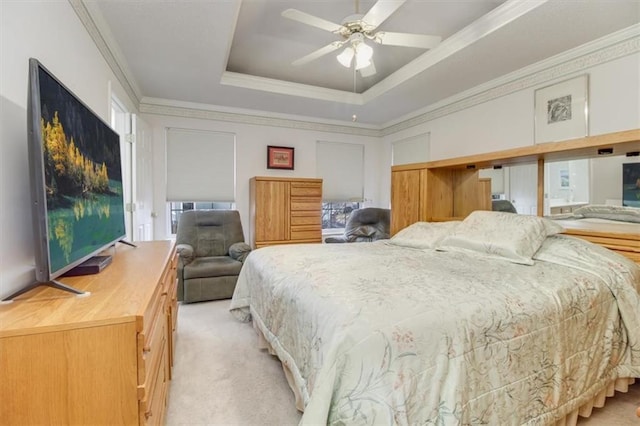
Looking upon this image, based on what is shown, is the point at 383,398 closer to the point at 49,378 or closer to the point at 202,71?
the point at 49,378

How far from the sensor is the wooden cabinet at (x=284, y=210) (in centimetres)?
436

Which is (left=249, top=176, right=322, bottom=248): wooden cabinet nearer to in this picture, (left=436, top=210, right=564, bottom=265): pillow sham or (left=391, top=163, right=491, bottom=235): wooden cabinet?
(left=391, top=163, right=491, bottom=235): wooden cabinet

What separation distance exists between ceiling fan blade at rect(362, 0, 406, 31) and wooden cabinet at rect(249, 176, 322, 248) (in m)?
2.66

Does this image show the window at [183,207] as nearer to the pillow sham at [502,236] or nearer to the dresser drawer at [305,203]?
the dresser drawer at [305,203]

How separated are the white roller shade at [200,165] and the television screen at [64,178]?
2.70 metres

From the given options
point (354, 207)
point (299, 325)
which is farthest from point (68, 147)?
point (354, 207)

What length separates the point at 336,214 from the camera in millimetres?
5609

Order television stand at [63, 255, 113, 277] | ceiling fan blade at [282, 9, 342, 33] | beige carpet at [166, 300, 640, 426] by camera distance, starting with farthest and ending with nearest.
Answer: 1. ceiling fan blade at [282, 9, 342, 33]
2. beige carpet at [166, 300, 640, 426]
3. television stand at [63, 255, 113, 277]

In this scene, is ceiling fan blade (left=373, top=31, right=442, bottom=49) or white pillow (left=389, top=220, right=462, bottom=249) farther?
white pillow (left=389, top=220, right=462, bottom=249)

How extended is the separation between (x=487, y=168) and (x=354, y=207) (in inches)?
117

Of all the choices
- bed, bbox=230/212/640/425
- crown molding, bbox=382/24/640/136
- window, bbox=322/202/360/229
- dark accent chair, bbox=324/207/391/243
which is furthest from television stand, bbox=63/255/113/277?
window, bbox=322/202/360/229

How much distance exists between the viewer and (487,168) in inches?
117

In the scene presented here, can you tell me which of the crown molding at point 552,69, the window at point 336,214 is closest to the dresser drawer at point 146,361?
the crown molding at point 552,69

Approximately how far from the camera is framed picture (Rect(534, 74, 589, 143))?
2.74 metres
